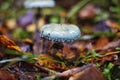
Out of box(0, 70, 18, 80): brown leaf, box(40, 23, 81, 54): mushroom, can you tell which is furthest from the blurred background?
box(0, 70, 18, 80): brown leaf

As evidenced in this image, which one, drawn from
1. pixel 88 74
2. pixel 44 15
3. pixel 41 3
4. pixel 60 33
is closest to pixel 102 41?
pixel 60 33

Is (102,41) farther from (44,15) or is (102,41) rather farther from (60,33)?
(44,15)

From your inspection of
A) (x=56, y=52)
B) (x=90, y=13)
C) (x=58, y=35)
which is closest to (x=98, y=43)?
(x=56, y=52)

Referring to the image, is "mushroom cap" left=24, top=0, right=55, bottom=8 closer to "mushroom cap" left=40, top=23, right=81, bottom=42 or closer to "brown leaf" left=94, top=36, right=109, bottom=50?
"brown leaf" left=94, top=36, right=109, bottom=50

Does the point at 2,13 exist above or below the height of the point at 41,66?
above

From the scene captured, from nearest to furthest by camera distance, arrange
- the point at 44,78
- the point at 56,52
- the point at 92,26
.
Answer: the point at 44,78
the point at 56,52
the point at 92,26

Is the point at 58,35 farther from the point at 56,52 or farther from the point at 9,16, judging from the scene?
the point at 9,16

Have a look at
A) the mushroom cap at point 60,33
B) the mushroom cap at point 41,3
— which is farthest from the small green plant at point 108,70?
the mushroom cap at point 41,3

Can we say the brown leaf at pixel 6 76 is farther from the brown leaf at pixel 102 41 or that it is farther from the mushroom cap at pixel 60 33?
the brown leaf at pixel 102 41
